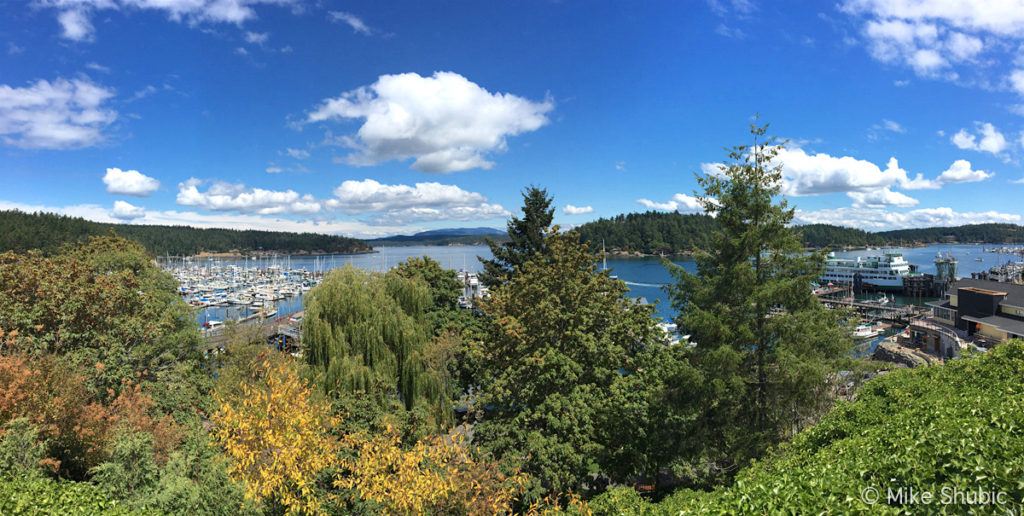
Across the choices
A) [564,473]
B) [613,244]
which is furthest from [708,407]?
[613,244]

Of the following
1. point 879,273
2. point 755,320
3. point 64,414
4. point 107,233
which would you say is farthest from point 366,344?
point 879,273

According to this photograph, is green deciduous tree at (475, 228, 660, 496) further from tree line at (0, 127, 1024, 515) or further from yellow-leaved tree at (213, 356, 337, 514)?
yellow-leaved tree at (213, 356, 337, 514)

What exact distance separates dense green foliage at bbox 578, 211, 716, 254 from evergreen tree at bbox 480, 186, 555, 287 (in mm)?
97810

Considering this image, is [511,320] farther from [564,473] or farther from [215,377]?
[215,377]

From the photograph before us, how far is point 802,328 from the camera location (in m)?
11.3

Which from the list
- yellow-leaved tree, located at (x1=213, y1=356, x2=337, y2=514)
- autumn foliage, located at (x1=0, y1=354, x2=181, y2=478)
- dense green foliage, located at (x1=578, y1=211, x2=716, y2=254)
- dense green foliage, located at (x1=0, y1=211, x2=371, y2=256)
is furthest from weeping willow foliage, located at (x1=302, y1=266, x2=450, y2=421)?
dense green foliage, located at (x1=578, y1=211, x2=716, y2=254)

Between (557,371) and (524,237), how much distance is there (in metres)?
15.5

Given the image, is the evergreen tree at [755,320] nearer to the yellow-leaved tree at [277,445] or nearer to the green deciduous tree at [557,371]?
the green deciduous tree at [557,371]

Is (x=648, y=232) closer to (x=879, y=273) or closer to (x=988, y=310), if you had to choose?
(x=879, y=273)

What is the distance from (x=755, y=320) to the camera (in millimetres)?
11586

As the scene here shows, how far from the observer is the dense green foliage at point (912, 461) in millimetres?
4078

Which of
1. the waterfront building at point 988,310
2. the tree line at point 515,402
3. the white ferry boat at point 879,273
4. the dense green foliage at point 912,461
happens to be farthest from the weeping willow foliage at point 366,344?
the white ferry boat at point 879,273

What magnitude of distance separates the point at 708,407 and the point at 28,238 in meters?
102

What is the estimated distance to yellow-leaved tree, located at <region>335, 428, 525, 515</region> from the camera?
28.3ft
